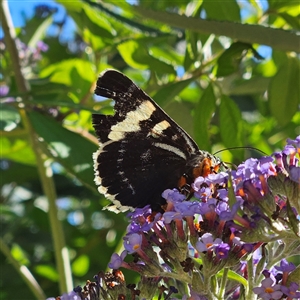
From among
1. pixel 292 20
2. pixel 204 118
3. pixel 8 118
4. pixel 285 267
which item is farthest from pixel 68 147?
pixel 292 20

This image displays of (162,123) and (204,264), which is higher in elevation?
(162,123)

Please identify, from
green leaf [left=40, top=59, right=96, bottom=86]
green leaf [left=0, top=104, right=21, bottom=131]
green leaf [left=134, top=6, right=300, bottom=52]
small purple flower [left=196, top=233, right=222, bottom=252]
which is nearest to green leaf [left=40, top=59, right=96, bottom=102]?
green leaf [left=40, top=59, right=96, bottom=86]

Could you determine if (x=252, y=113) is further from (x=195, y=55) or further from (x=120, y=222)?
(x=195, y=55)

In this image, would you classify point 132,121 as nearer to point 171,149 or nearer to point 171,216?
point 171,149

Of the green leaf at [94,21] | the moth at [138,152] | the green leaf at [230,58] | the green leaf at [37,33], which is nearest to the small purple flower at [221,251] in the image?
the moth at [138,152]

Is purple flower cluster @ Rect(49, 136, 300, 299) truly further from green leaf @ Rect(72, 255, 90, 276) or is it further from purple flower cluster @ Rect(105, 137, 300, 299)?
green leaf @ Rect(72, 255, 90, 276)

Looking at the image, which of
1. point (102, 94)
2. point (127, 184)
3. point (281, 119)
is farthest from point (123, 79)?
point (281, 119)
